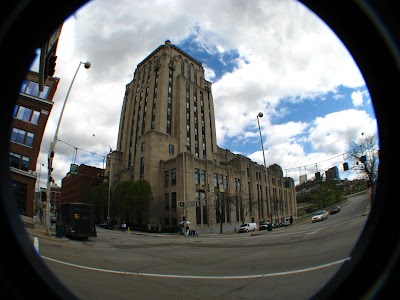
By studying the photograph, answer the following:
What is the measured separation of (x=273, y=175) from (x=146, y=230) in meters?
49.3

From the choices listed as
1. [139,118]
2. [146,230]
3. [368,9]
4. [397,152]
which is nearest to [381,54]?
[368,9]

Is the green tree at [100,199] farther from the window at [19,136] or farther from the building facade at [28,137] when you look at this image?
the window at [19,136]

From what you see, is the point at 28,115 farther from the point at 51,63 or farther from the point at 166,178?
the point at 51,63

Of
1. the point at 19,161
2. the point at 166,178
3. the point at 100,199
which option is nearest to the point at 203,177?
the point at 166,178

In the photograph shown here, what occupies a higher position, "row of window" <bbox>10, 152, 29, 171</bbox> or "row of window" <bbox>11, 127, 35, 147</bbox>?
"row of window" <bbox>11, 127, 35, 147</bbox>

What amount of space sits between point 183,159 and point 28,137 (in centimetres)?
2666

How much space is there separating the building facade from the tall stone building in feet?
47.2

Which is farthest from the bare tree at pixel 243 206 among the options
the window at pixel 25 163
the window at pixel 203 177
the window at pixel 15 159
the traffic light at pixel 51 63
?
the traffic light at pixel 51 63

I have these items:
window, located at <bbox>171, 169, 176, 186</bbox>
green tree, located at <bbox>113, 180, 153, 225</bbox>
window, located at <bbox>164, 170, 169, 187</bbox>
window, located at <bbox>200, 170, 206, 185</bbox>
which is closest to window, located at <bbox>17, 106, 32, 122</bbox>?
green tree, located at <bbox>113, 180, 153, 225</bbox>

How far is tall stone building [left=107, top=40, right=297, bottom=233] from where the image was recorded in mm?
50719

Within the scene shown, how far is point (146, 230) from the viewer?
48906 mm

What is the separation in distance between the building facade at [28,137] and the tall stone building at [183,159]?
14.4 m

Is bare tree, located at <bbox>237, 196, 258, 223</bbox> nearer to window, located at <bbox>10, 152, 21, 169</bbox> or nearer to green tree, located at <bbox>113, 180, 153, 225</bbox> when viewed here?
green tree, located at <bbox>113, 180, 153, 225</bbox>

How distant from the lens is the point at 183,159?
4922 cm
